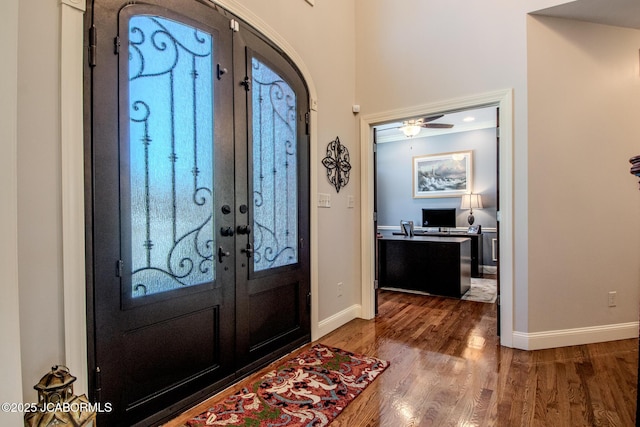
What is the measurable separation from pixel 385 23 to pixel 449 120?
344 cm

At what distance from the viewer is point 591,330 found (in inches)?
109

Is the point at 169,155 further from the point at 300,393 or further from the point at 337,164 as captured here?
the point at 337,164

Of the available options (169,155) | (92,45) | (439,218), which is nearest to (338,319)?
(169,155)

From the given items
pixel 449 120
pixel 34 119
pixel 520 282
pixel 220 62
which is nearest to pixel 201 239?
pixel 34 119

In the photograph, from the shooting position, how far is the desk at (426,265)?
4.28 meters

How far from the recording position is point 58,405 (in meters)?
1.20

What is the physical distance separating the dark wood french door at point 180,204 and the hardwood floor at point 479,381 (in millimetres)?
404

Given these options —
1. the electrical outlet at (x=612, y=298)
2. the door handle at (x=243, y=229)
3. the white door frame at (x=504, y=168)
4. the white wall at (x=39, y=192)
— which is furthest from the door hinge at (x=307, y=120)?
the electrical outlet at (x=612, y=298)

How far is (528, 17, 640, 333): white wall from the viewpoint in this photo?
105 inches

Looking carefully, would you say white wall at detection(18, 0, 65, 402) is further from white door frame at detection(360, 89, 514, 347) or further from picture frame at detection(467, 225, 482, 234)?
picture frame at detection(467, 225, 482, 234)

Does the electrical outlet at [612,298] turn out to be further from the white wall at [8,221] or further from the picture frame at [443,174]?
the white wall at [8,221]

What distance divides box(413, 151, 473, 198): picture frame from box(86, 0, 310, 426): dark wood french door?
197 inches

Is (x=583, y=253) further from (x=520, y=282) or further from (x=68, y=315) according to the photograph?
(x=68, y=315)

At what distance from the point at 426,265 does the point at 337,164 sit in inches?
87.7
